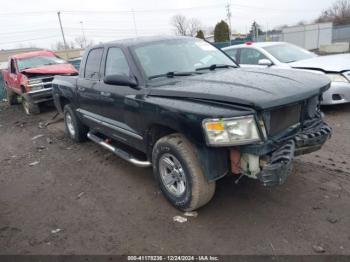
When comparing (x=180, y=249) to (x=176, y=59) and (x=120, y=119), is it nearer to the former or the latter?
(x=120, y=119)

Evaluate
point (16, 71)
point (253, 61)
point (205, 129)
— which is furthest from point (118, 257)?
point (16, 71)

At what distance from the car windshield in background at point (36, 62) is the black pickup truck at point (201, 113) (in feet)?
23.6

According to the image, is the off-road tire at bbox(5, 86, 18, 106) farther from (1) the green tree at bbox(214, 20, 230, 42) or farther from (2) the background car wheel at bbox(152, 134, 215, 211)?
(1) the green tree at bbox(214, 20, 230, 42)

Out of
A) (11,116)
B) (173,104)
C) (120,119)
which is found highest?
(173,104)

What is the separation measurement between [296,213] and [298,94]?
126cm

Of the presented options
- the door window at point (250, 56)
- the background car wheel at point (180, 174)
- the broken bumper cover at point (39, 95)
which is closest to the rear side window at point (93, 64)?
the background car wheel at point (180, 174)

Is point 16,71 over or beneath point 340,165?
over

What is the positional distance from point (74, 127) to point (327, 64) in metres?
5.49

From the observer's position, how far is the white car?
20.4 feet

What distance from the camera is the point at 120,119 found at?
4.19 metres

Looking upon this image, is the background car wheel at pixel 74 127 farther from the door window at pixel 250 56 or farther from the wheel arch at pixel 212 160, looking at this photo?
the door window at pixel 250 56

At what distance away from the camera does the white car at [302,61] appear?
6.21m

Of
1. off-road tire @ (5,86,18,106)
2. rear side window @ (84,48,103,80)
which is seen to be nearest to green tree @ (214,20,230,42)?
off-road tire @ (5,86,18,106)

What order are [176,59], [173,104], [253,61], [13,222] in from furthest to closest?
[253,61] < [176,59] < [13,222] < [173,104]
